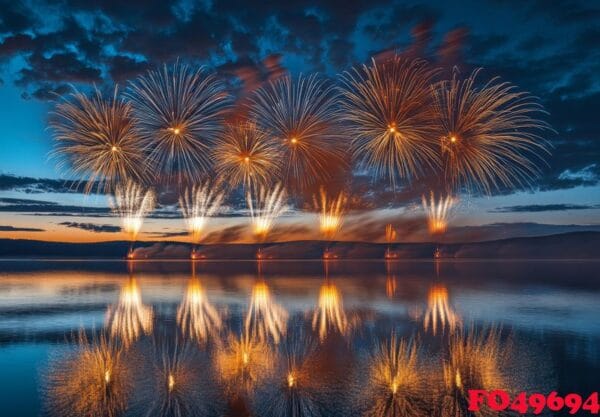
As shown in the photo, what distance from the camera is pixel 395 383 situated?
12703 millimetres

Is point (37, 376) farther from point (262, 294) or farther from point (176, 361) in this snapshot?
point (262, 294)

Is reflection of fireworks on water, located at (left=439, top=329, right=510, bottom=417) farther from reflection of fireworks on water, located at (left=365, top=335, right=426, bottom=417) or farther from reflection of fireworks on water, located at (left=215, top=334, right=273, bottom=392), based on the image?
reflection of fireworks on water, located at (left=215, top=334, right=273, bottom=392)

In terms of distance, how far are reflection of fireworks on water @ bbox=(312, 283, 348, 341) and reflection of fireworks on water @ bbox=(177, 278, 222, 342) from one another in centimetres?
445

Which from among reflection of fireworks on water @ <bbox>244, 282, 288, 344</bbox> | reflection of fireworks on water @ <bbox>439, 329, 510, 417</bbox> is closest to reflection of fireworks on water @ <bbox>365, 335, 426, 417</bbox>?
reflection of fireworks on water @ <bbox>439, 329, 510, 417</bbox>


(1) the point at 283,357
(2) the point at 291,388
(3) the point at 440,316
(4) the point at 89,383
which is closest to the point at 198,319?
(1) the point at 283,357

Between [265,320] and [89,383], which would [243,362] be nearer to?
[89,383]

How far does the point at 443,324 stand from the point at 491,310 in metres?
6.33

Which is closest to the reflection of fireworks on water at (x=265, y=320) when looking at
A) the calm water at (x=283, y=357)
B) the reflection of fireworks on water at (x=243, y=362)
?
the calm water at (x=283, y=357)

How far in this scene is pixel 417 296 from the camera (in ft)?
113

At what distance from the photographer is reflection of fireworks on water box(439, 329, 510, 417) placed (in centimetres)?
1116

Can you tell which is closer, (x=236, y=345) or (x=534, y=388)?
(x=534, y=388)

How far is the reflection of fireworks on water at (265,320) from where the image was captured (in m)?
19.6

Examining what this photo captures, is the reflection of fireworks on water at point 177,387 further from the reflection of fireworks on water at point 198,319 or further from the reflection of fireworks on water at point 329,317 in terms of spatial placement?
the reflection of fireworks on water at point 329,317

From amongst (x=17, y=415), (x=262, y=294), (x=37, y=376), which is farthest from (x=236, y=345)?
(x=262, y=294)
